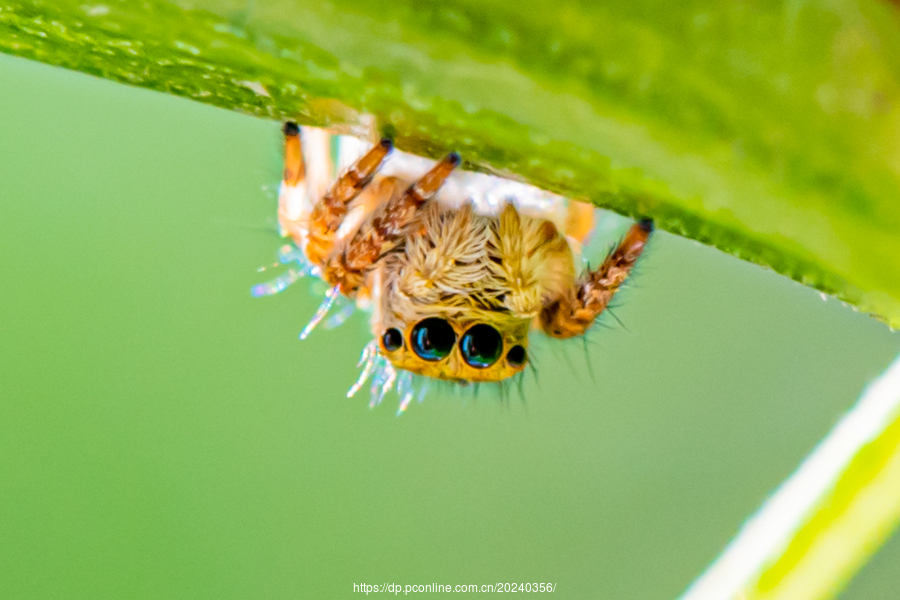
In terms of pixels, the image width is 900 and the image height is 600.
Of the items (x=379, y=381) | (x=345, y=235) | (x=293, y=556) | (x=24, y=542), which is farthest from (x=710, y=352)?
(x=24, y=542)

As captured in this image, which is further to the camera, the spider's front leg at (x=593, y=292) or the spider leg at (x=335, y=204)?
the spider's front leg at (x=593, y=292)

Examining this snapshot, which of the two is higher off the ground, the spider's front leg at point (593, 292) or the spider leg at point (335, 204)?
the spider leg at point (335, 204)

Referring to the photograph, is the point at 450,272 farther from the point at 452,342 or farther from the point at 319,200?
the point at 319,200

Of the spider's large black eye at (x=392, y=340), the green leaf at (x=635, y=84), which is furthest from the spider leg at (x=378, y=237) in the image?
the green leaf at (x=635, y=84)

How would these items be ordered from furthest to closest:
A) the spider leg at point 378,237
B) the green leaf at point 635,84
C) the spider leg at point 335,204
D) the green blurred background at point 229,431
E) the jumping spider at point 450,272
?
1. the green blurred background at point 229,431
2. the jumping spider at point 450,272
3. the spider leg at point 378,237
4. the spider leg at point 335,204
5. the green leaf at point 635,84

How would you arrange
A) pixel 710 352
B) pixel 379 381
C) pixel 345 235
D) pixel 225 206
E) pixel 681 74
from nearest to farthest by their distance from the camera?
pixel 681 74 < pixel 345 235 < pixel 379 381 < pixel 225 206 < pixel 710 352

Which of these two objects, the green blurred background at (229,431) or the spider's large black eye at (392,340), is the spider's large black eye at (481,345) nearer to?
the spider's large black eye at (392,340)

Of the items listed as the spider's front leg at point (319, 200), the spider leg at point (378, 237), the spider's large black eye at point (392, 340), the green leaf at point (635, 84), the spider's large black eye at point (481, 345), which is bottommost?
the green leaf at point (635, 84)

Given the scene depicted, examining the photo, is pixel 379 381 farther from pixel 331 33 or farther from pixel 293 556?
pixel 293 556
